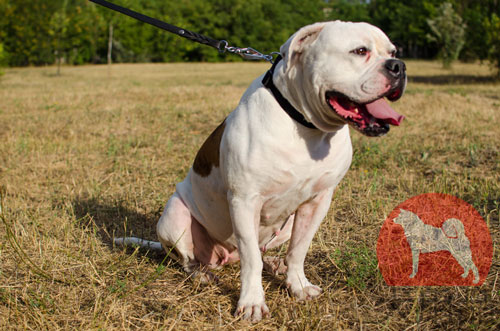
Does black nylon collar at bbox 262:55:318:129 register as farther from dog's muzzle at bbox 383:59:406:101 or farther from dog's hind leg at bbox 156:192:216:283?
dog's hind leg at bbox 156:192:216:283

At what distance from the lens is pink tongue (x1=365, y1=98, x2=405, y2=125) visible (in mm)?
2176

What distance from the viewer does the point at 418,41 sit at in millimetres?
41250

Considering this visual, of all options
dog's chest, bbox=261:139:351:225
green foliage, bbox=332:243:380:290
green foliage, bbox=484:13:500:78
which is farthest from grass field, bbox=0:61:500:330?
green foliage, bbox=484:13:500:78

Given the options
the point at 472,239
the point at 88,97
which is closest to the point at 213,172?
the point at 472,239

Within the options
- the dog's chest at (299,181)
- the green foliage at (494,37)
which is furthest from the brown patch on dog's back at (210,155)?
the green foliage at (494,37)

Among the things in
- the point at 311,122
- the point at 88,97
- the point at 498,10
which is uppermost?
the point at 498,10

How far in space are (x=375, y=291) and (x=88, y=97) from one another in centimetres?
971

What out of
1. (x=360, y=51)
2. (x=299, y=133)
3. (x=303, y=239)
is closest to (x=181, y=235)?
(x=303, y=239)

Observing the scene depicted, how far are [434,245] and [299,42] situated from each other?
5.21 ft

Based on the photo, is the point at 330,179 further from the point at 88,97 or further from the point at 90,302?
the point at 88,97

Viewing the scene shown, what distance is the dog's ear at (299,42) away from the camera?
2230mm

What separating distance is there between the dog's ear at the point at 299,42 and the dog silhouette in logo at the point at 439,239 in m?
1.38

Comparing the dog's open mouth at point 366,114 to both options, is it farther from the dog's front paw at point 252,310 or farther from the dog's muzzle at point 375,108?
the dog's front paw at point 252,310

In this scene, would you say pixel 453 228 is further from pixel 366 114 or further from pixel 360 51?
pixel 360 51
